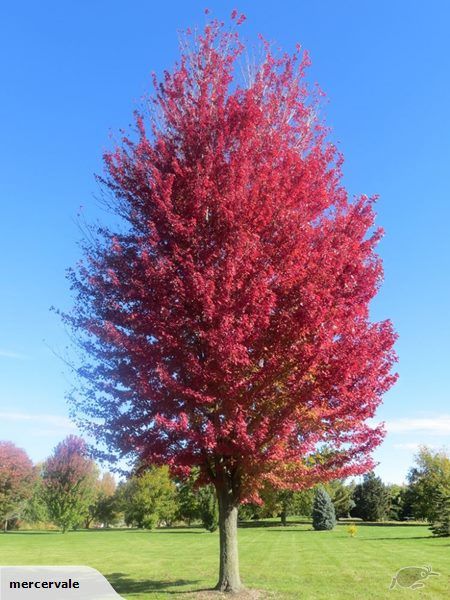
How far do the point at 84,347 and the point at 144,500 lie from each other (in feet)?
153

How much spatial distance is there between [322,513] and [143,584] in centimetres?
3446

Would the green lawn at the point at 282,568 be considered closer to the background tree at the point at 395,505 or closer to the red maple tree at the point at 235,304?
the red maple tree at the point at 235,304

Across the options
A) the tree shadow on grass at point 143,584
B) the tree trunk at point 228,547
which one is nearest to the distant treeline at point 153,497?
the tree shadow on grass at point 143,584

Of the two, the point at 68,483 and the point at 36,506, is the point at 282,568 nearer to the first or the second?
the point at 68,483

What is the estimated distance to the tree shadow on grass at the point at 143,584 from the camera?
13.0m

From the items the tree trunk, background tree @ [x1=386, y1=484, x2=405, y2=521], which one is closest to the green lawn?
the tree trunk

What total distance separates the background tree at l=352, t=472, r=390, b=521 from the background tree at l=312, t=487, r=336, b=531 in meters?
23.9

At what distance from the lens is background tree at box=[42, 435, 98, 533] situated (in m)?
47.1

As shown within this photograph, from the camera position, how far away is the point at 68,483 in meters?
46.9

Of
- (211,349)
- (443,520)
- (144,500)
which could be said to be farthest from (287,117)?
(144,500)

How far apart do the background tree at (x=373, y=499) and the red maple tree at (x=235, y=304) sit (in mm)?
60787

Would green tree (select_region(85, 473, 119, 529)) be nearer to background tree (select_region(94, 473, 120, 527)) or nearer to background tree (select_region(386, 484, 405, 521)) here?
background tree (select_region(94, 473, 120, 527))

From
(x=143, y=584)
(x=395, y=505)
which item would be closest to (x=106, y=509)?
(x=395, y=505)

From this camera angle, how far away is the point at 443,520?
35312 millimetres
